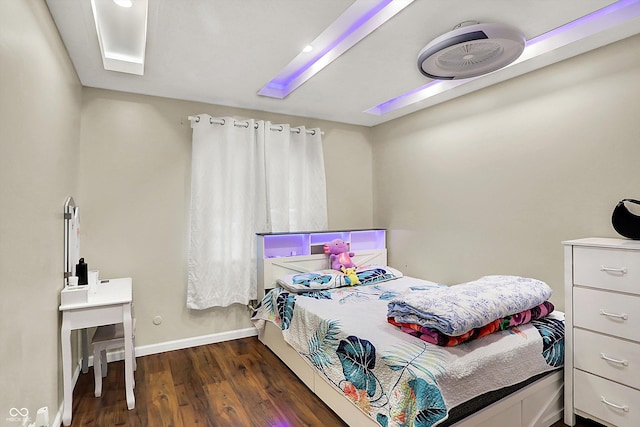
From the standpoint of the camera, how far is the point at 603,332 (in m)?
1.99

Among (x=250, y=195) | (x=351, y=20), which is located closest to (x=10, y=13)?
(x=351, y=20)

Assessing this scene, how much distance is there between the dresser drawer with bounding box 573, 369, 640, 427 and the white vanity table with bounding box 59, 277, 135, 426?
292 centimetres

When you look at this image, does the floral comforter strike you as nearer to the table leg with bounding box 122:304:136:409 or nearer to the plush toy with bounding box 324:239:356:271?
the plush toy with bounding box 324:239:356:271

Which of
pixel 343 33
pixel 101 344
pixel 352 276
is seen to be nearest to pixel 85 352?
pixel 101 344

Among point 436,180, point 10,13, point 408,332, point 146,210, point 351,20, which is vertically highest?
point 351,20

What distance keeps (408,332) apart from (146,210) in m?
2.61

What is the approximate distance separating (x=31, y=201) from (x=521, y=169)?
3.33m

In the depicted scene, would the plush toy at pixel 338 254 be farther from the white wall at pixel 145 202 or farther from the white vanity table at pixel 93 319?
the white vanity table at pixel 93 319

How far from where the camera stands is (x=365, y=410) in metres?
1.90

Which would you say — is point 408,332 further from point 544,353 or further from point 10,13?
point 10,13

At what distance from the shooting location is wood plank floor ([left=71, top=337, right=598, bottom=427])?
2.25 m

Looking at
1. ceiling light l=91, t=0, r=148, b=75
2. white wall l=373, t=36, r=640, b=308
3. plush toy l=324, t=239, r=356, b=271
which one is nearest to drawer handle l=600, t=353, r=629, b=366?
white wall l=373, t=36, r=640, b=308

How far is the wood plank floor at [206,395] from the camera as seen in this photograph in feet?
7.39

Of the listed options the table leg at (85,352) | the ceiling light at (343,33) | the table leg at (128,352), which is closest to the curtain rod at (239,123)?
the ceiling light at (343,33)
